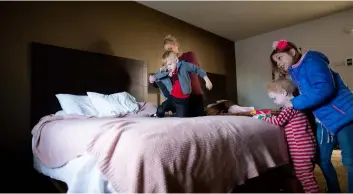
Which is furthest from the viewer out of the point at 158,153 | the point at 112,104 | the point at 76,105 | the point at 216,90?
the point at 216,90

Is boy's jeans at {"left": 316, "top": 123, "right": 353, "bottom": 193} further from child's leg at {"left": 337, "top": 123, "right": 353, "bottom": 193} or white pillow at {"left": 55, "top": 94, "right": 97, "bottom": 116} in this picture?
white pillow at {"left": 55, "top": 94, "right": 97, "bottom": 116}

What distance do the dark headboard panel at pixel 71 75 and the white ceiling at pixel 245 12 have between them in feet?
3.74

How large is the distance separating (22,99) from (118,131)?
157 centimetres

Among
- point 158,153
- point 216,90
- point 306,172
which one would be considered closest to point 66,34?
point 158,153

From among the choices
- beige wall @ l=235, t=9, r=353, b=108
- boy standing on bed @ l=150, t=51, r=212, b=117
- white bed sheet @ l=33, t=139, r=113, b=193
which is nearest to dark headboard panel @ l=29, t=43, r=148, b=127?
boy standing on bed @ l=150, t=51, r=212, b=117

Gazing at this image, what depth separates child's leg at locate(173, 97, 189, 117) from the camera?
212 cm

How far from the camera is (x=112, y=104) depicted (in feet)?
7.50

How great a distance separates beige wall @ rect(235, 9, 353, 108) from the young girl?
3.07 metres

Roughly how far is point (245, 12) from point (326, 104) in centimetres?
274

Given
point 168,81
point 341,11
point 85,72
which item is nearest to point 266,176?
point 168,81

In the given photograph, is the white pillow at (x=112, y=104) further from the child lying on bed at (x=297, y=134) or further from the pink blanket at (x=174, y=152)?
the child lying on bed at (x=297, y=134)

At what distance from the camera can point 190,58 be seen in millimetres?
2480

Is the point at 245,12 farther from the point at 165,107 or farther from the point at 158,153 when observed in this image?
the point at 158,153

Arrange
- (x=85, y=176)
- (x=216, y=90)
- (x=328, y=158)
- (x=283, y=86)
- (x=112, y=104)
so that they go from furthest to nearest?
(x=216, y=90) < (x=112, y=104) < (x=283, y=86) < (x=328, y=158) < (x=85, y=176)
